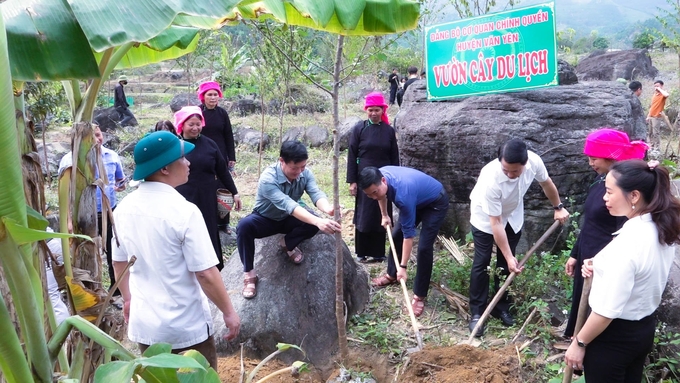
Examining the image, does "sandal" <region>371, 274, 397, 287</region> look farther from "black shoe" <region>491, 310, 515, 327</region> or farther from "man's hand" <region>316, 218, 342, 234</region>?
"man's hand" <region>316, 218, 342, 234</region>

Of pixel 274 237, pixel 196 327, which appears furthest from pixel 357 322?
pixel 196 327

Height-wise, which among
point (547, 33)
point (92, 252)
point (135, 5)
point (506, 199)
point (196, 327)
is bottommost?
point (196, 327)

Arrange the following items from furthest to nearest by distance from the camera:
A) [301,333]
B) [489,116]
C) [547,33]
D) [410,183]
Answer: [489,116], [547,33], [410,183], [301,333]

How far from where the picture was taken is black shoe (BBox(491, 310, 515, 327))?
4293mm

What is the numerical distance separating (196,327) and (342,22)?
1.60 metres

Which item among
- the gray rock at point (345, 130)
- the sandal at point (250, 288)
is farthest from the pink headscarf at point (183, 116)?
the gray rock at point (345, 130)

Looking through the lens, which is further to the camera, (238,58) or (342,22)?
(238,58)

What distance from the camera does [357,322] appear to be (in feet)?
14.8

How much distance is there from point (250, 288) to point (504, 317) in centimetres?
208

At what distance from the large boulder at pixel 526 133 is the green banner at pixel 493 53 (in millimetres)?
201

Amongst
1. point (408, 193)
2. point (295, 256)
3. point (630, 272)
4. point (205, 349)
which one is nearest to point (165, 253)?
point (205, 349)

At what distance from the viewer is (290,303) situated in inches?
162

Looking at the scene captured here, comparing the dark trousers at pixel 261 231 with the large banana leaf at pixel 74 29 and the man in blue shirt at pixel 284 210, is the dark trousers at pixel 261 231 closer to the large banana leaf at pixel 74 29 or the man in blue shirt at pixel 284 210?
the man in blue shirt at pixel 284 210

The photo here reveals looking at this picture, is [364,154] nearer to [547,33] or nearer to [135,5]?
[547,33]
